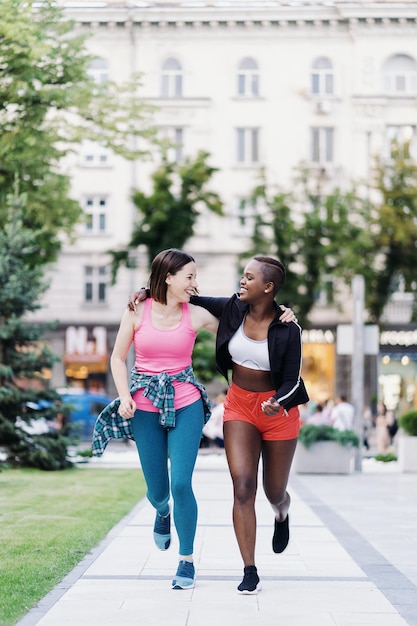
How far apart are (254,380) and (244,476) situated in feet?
1.86

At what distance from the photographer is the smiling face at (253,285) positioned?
24.3 feet

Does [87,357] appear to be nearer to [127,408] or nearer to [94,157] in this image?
[94,157]

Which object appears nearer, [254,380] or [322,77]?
[254,380]

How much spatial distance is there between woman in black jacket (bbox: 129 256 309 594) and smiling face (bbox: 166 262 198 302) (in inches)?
4.6

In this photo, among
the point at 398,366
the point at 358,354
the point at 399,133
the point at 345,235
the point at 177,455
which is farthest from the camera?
the point at 398,366


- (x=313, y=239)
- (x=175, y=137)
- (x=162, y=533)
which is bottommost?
(x=162, y=533)

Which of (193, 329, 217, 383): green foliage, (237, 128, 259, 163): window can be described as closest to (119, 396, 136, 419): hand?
(193, 329, 217, 383): green foliage

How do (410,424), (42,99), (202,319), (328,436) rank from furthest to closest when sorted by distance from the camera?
(42,99) < (410,424) < (328,436) < (202,319)

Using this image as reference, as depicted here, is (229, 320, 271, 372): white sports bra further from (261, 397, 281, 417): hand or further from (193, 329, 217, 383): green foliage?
(193, 329, 217, 383): green foliage

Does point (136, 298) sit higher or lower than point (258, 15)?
lower

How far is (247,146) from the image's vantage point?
47.5m

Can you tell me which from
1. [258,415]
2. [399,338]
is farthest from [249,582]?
[399,338]

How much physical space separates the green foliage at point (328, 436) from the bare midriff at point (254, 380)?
1477 cm

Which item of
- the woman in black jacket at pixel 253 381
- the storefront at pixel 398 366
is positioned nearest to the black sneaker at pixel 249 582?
the woman in black jacket at pixel 253 381
